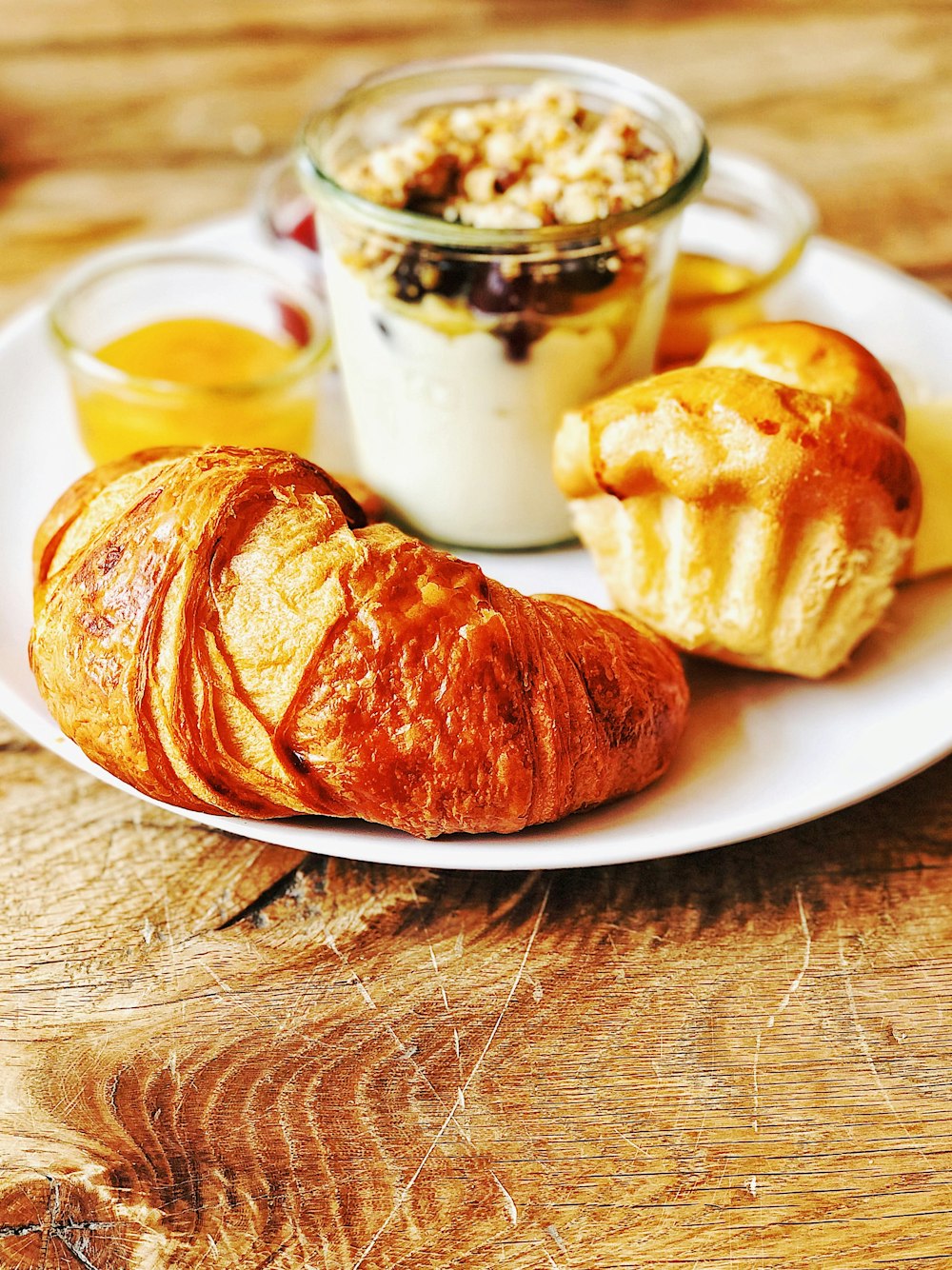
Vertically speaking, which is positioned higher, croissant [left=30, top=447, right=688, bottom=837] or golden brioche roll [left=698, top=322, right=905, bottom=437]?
golden brioche roll [left=698, top=322, right=905, bottom=437]

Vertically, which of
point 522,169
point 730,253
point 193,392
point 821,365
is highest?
point 522,169

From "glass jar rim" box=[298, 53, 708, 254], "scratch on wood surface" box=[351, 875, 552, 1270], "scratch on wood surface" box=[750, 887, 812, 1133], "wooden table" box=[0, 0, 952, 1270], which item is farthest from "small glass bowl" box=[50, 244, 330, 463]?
"scratch on wood surface" box=[750, 887, 812, 1133]

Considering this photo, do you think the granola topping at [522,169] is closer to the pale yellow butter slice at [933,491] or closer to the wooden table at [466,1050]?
the pale yellow butter slice at [933,491]

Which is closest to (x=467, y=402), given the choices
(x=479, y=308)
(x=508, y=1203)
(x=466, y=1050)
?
(x=479, y=308)

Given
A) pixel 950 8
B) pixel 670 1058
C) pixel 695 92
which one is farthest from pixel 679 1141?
pixel 950 8

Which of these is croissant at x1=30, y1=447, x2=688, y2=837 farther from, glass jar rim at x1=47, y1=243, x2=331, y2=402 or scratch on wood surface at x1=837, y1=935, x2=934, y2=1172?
glass jar rim at x1=47, y1=243, x2=331, y2=402

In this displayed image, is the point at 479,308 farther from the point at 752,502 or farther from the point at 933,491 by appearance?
the point at 933,491
